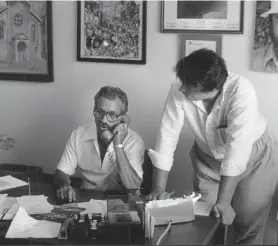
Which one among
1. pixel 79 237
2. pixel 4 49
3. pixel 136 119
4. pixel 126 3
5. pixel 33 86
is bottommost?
pixel 79 237

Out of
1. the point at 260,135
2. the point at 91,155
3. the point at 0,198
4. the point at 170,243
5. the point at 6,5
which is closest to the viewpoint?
the point at 170,243

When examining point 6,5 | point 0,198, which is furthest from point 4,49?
point 0,198

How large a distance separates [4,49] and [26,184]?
48.6 inches

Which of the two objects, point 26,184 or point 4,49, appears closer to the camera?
point 26,184

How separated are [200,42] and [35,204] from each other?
128 centimetres

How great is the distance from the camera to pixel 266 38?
91.5 inches

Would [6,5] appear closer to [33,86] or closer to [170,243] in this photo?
[33,86]

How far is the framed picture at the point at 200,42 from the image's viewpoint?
2.44m

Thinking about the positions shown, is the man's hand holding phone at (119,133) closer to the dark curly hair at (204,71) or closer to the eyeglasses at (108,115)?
the eyeglasses at (108,115)

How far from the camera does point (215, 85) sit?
69.9 inches

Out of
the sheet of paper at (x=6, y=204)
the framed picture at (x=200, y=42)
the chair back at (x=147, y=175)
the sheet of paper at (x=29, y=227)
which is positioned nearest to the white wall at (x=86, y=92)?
the framed picture at (x=200, y=42)

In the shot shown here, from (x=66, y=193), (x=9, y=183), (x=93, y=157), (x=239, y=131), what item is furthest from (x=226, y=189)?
(x=9, y=183)

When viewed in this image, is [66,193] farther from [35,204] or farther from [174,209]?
[174,209]

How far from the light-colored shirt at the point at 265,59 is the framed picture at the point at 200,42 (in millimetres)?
201
